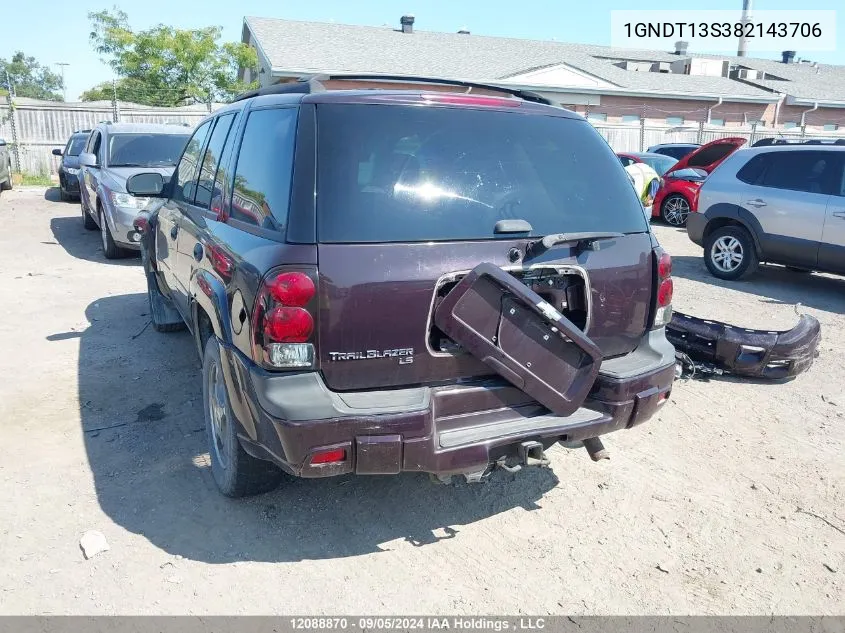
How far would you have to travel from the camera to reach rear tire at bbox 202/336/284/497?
3.35 meters

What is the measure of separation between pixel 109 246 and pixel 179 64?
82.2ft

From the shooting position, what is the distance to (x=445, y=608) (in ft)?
9.38

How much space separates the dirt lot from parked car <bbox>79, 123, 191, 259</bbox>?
13.8 feet

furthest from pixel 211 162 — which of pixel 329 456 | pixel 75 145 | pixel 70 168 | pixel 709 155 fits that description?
pixel 75 145

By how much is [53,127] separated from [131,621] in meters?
22.6

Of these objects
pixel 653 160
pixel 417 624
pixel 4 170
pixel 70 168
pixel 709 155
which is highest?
pixel 709 155

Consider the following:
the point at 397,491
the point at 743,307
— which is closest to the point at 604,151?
the point at 397,491

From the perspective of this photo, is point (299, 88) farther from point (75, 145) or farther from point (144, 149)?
point (75, 145)

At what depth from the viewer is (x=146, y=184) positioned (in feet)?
17.0

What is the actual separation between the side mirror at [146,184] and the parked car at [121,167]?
4.05 meters

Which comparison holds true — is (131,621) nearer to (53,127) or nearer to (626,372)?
(626,372)

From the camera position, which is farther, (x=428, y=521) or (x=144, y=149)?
(x=144, y=149)

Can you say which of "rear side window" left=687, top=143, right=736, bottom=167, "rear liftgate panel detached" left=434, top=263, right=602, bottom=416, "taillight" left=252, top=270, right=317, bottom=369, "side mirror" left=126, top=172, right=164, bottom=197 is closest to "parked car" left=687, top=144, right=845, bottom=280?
"rear side window" left=687, top=143, right=736, bottom=167

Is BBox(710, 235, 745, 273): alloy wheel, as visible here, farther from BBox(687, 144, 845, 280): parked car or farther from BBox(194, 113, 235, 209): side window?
BBox(194, 113, 235, 209): side window
